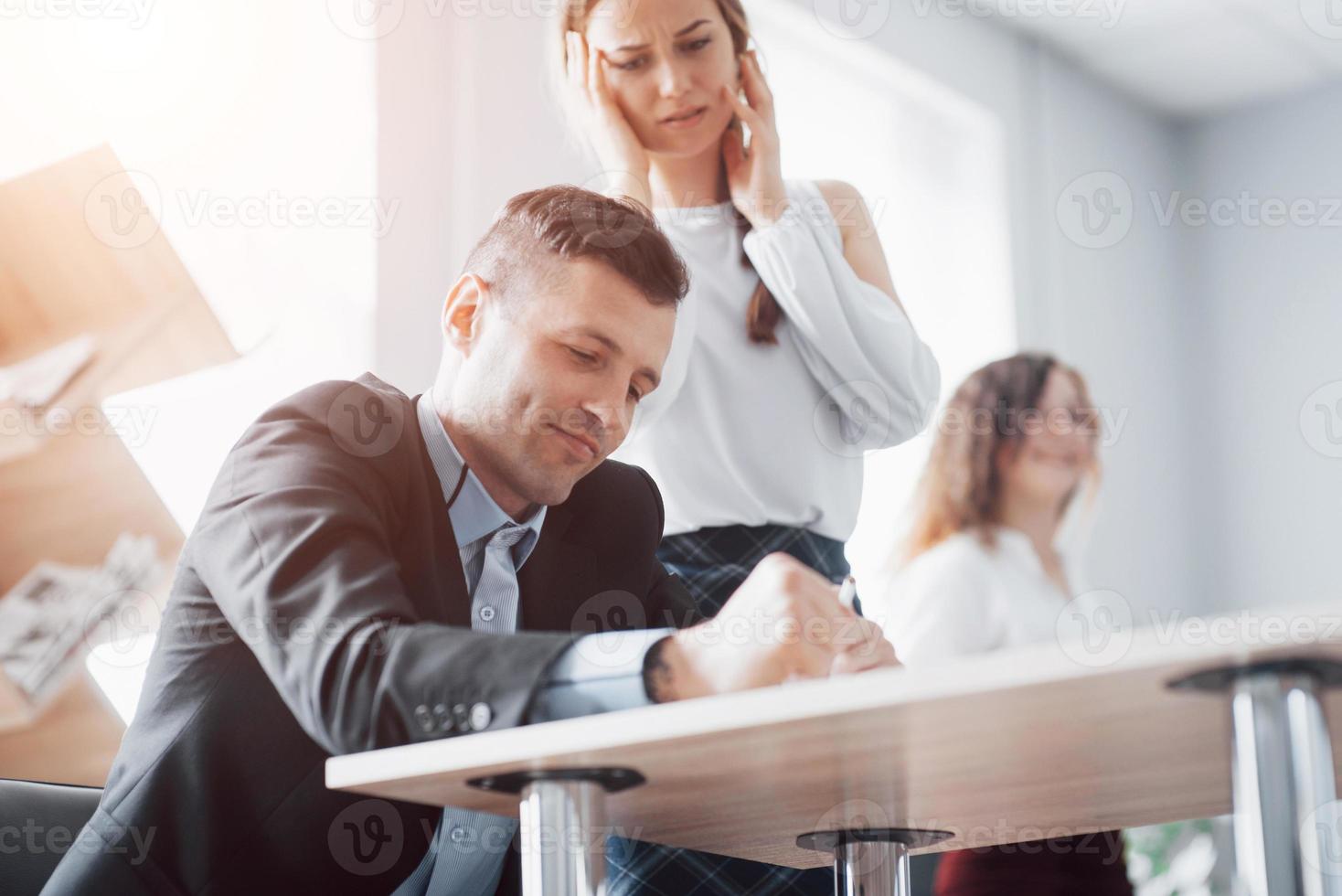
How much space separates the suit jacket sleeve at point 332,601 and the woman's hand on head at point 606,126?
0.80 m

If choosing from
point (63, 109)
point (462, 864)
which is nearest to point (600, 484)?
point (462, 864)

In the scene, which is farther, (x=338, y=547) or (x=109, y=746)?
(x=109, y=746)

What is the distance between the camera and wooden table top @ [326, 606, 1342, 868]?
22.9 inches

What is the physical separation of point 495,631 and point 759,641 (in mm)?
448

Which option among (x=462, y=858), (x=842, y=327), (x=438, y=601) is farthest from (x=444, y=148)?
(x=462, y=858)

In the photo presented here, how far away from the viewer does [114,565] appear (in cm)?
179

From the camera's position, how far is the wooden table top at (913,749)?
22.9 inches

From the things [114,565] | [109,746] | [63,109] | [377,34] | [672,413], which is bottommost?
[109,746]

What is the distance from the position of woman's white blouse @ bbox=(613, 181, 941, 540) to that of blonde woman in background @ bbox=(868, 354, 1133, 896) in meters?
0.55

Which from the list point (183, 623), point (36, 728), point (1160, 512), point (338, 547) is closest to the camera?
point (338, 547)

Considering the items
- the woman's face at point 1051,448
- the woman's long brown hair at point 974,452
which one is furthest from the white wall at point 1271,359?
the woman's long brown hair at point 974,452

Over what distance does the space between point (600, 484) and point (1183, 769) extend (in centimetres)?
77

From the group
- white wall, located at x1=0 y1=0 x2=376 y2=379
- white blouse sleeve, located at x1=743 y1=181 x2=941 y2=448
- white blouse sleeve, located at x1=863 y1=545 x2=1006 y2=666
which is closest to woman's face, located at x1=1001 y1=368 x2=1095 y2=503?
white blouse sleeve, located at x1=863 y1=545 x2=1006 y2=666

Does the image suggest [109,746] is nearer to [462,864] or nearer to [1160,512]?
[462,864]
